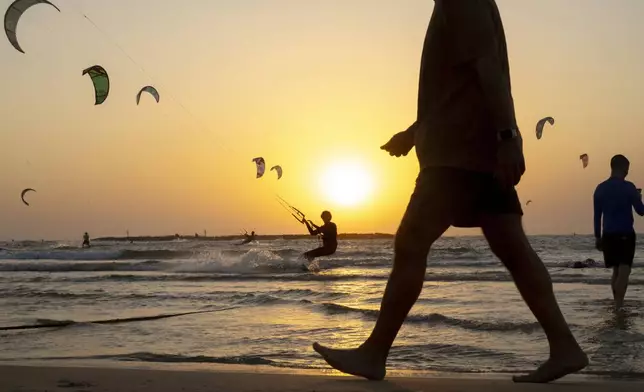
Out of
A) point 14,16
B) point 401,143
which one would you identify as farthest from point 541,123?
point 401,143

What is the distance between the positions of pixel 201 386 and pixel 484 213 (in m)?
1.41

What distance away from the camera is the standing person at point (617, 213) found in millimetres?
6941

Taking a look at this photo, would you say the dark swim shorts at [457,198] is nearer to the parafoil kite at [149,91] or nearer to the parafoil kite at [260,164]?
the parafoil kite at [149,91]

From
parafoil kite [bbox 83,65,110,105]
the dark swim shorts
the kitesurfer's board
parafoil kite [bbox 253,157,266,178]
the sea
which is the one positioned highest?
parafoil kite [bbox 253,157,266,178]

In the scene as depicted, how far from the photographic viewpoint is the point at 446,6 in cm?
299

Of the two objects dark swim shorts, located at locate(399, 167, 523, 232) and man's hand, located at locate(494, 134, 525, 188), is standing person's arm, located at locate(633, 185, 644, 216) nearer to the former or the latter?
dark swim shorts, located at locate(399, 167, 523, 232)

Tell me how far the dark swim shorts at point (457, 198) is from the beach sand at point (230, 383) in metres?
0.73

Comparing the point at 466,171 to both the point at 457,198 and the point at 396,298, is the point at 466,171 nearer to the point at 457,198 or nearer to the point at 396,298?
the point at 457,198

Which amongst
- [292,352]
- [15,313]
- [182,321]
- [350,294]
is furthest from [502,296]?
[15,313]

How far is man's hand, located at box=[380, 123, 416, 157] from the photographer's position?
11.2 ft

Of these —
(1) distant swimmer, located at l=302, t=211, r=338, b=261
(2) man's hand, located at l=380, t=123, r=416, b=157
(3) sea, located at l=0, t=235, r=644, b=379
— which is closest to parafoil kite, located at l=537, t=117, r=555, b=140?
(1) distant swimmer, located at l=302, t=211, r=338, b=261

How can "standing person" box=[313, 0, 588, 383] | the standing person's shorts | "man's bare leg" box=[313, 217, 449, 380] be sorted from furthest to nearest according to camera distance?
1. the standing person's shorts
2. "man's bare leg" box=[313, 217, 449, 380]
3. "standing person" box=[313, 0, 588, 383]

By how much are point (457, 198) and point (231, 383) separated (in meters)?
1.30

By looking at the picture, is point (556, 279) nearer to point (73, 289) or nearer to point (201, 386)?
point (73, 289)
